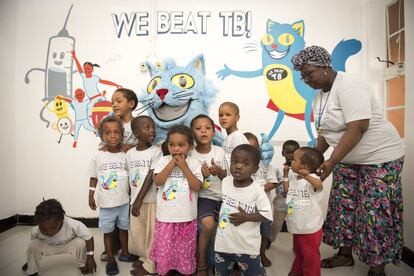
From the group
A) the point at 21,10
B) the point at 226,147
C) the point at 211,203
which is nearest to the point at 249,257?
the point at 211,203

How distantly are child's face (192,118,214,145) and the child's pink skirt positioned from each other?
1.81ft

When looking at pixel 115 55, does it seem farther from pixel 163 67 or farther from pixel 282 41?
pixel 282 41

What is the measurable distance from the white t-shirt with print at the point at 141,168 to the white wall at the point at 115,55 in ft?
3.46

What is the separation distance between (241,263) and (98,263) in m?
1.21

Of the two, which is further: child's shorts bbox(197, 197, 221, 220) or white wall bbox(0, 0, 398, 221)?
white wall bbox(0, 0, 398, 221)

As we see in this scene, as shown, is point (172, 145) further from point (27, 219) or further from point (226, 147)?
point (27, 219)

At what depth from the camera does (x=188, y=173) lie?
6.06 feet

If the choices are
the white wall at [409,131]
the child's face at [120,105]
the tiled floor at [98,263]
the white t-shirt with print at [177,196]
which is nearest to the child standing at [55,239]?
the tiled floor at [98,263]

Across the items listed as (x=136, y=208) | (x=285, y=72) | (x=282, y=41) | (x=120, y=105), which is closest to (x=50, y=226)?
(x=136, y=208)

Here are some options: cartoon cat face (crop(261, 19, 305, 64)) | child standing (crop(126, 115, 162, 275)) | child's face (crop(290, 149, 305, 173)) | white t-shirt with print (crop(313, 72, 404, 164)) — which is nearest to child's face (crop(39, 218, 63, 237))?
child standing (crop(126, 115, 162, 275))

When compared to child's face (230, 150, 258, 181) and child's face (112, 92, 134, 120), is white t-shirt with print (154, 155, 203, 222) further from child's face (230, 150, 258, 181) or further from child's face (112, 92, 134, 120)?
child's face (112, 92, 134, 120)

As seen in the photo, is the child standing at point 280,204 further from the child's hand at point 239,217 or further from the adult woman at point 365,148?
the child's hand at point 239,217

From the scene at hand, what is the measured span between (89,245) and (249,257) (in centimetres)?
119

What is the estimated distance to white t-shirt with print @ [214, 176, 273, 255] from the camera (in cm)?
167
